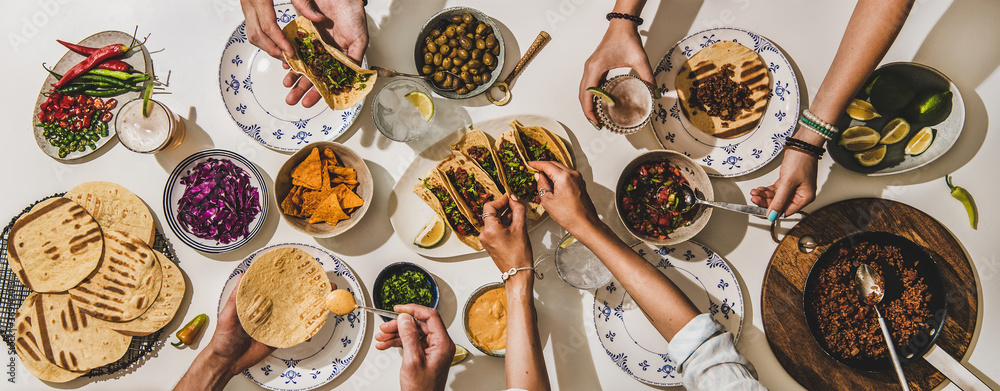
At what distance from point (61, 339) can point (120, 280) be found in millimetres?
514

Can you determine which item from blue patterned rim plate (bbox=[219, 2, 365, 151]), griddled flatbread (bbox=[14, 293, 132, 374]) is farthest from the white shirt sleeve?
griddled flatbread (bbox=[14, 293, 132, 374])

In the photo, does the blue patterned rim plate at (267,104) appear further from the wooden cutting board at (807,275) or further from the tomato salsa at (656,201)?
the wooden cutting board at (807,275)

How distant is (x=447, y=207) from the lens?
2.60 meters

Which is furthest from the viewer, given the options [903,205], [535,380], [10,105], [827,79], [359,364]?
[10,105]

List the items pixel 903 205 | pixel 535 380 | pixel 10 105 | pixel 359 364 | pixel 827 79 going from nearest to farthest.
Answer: pixel 535 380
pixel 827 79
pixel 903 205
pixel 359 364
pixel 10 105

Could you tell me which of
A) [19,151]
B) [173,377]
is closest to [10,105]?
[19,151]

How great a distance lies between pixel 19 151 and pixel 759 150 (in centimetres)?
455

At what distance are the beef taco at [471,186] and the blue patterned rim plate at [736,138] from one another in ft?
3.30

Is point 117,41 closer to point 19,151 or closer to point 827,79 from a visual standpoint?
point 19,151

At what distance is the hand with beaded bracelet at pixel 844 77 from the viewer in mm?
2203

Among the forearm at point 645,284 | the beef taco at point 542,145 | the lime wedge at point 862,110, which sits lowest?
the forearm at point 645,284

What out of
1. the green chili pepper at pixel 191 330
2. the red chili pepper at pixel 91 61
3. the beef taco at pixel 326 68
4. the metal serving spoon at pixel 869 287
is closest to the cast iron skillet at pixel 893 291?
the metal serving spoon at pixel 869 287

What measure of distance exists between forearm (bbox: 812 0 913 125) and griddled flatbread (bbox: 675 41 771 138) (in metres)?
0.30

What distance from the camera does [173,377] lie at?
2.86 metres
